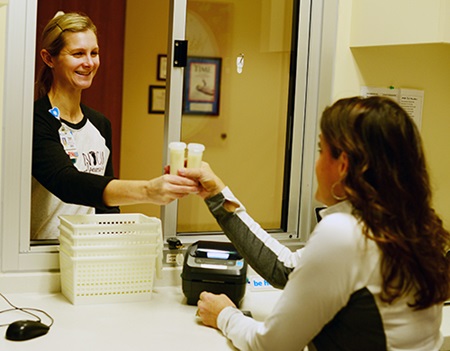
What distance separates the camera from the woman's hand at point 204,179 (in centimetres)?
208

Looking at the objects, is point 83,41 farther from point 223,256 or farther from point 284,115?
point 223,256

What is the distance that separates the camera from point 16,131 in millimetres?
2182

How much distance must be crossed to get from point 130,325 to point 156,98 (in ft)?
10.0

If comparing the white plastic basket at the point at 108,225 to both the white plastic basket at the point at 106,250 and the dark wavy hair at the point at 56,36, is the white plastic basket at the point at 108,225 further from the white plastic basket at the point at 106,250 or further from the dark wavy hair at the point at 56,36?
the dark wavy hair at the point at 56,36

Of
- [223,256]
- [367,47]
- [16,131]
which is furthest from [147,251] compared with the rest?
[367,47]

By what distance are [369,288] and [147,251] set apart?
955mm

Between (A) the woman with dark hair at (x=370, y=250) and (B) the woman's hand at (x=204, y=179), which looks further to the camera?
(B) the woman's hand at (x=204, y=179)

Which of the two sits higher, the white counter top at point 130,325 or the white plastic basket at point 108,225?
the white plastic basket at point 108,225

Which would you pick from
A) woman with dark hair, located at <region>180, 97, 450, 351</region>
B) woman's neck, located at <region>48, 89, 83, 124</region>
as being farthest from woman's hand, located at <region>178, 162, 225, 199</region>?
woman's neck, located at <region>48, 89, 83, 124</region>

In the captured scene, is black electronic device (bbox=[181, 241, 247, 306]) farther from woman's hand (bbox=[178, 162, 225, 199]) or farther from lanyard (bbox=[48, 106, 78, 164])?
lanyard (bbox=[48, 106, 78, 164])

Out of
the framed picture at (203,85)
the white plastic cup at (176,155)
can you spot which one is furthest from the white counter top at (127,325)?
the framed picture at (203,85)

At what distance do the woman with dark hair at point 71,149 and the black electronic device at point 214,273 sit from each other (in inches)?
9.1

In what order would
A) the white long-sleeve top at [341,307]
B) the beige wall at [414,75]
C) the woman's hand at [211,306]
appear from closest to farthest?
the white long-sleeve top at [341,307]
the woman's hand at [211,306]
the beige wall at [414,75]

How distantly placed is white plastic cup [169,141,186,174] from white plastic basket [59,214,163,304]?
236mm
